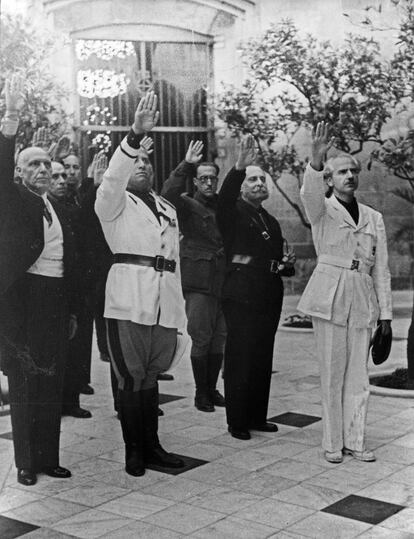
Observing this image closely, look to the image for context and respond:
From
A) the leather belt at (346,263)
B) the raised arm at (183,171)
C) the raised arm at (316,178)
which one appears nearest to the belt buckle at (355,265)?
the leather belt at (346,263)

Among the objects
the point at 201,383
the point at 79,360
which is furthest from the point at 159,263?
the point at 79,360

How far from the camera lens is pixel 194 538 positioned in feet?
10.3

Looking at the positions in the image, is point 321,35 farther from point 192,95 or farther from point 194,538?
point 194,538

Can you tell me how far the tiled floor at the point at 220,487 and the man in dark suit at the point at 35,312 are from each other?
18 cm

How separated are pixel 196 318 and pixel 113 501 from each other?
1.84 meters

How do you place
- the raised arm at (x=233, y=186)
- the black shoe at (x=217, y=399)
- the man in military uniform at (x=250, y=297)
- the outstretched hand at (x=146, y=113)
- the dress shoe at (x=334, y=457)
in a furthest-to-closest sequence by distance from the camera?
1. the black shoe at (x=217, y=399)
2. the man in military uniform at (x=250, y=297)
3. the raised arm at (x=233, y=186)
4. the dress shoe at (x=334, y=457)
5. the outstretched hand at (x=146, y=113)

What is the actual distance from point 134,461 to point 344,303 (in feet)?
3.78

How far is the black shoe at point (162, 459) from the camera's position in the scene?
13.2 feet

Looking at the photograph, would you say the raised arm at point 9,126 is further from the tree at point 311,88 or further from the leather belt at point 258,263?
the tree at point 311,88

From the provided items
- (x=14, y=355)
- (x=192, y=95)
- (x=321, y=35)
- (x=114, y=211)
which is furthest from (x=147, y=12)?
(x=14, y=355)

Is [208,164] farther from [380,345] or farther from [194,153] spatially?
[380,345]

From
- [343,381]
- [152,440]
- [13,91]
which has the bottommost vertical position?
[152,440]

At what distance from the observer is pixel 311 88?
558cm

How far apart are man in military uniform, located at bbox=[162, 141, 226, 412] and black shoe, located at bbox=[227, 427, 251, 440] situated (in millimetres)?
568
